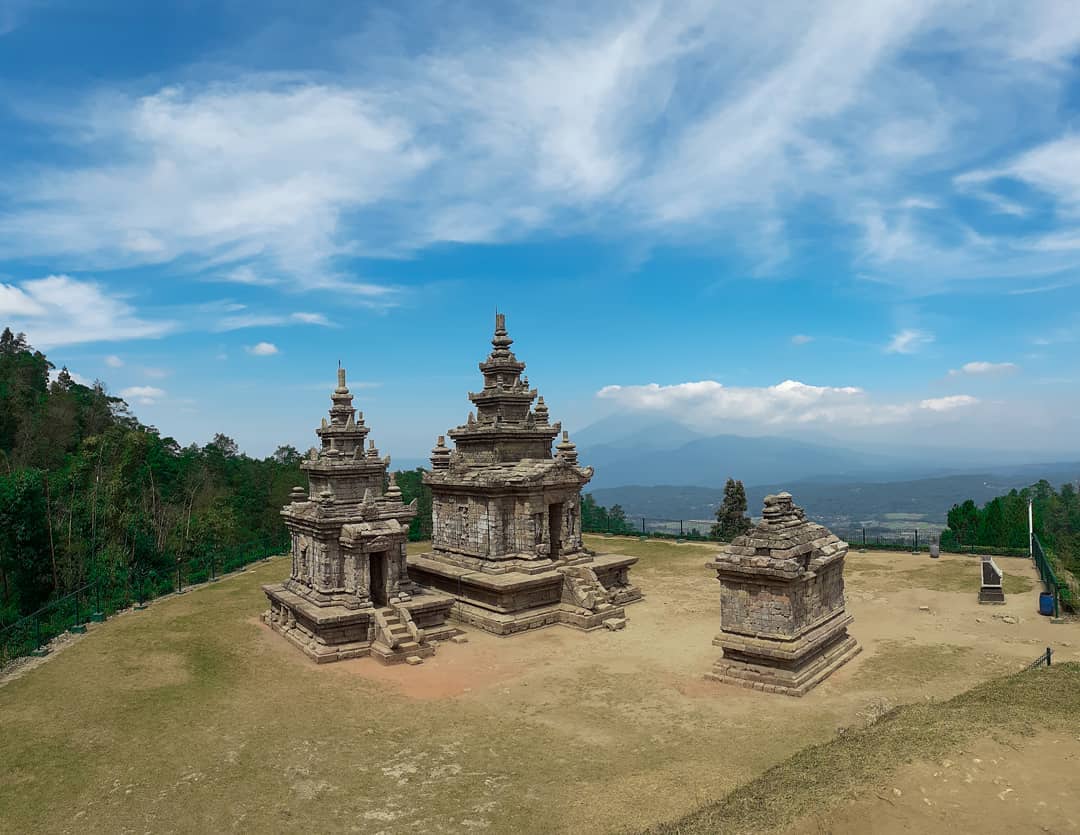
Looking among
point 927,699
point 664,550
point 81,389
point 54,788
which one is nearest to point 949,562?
point 664,550

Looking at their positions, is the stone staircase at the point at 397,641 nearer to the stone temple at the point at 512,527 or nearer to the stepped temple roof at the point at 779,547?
the stone temple at the point at 512,527

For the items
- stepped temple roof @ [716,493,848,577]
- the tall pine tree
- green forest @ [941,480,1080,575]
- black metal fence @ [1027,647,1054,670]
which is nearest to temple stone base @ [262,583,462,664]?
stepped temple roof @ [716,493,848,577]

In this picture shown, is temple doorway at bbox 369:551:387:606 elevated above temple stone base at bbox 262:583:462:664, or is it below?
above

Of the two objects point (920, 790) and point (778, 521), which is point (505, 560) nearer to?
point (778, 521)

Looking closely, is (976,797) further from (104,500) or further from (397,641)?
(104,500)

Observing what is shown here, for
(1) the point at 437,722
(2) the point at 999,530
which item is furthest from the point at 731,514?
(1) the point at 437,722

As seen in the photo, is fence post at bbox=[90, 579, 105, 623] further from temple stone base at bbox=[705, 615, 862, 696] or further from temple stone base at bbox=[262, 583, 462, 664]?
temple stone base at bbox=[705, 615, 862, 696]
